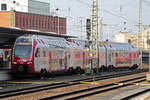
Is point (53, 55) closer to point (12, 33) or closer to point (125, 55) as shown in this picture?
point (12, 33)

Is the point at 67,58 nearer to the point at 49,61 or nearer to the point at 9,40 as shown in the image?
the point at 49,61

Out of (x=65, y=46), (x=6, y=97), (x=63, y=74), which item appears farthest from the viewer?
(x=63, y=74)

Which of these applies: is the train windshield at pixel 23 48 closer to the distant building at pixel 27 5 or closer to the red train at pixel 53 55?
the red train at pixel 53 55

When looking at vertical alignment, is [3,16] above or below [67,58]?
above

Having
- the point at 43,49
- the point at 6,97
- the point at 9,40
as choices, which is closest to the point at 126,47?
the point at 9,40

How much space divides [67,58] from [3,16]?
74994mm

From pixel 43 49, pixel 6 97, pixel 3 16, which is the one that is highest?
pixel 3 16

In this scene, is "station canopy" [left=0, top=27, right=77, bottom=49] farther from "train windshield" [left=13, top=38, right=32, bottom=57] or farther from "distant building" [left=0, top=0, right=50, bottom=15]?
"distant building" [left=0, top=0, right=50, bottom=15]

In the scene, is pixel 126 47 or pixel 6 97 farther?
pixel 126 47

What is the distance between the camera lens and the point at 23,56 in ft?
81.9

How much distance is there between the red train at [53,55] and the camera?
24922 mm

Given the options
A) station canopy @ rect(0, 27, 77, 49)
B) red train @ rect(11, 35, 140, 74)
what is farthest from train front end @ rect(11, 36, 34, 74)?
station canopy @ rect(0, 27, 77, 49)

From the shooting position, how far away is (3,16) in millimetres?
101250

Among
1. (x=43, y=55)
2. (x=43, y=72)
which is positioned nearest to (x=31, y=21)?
(x=43, y=72)
